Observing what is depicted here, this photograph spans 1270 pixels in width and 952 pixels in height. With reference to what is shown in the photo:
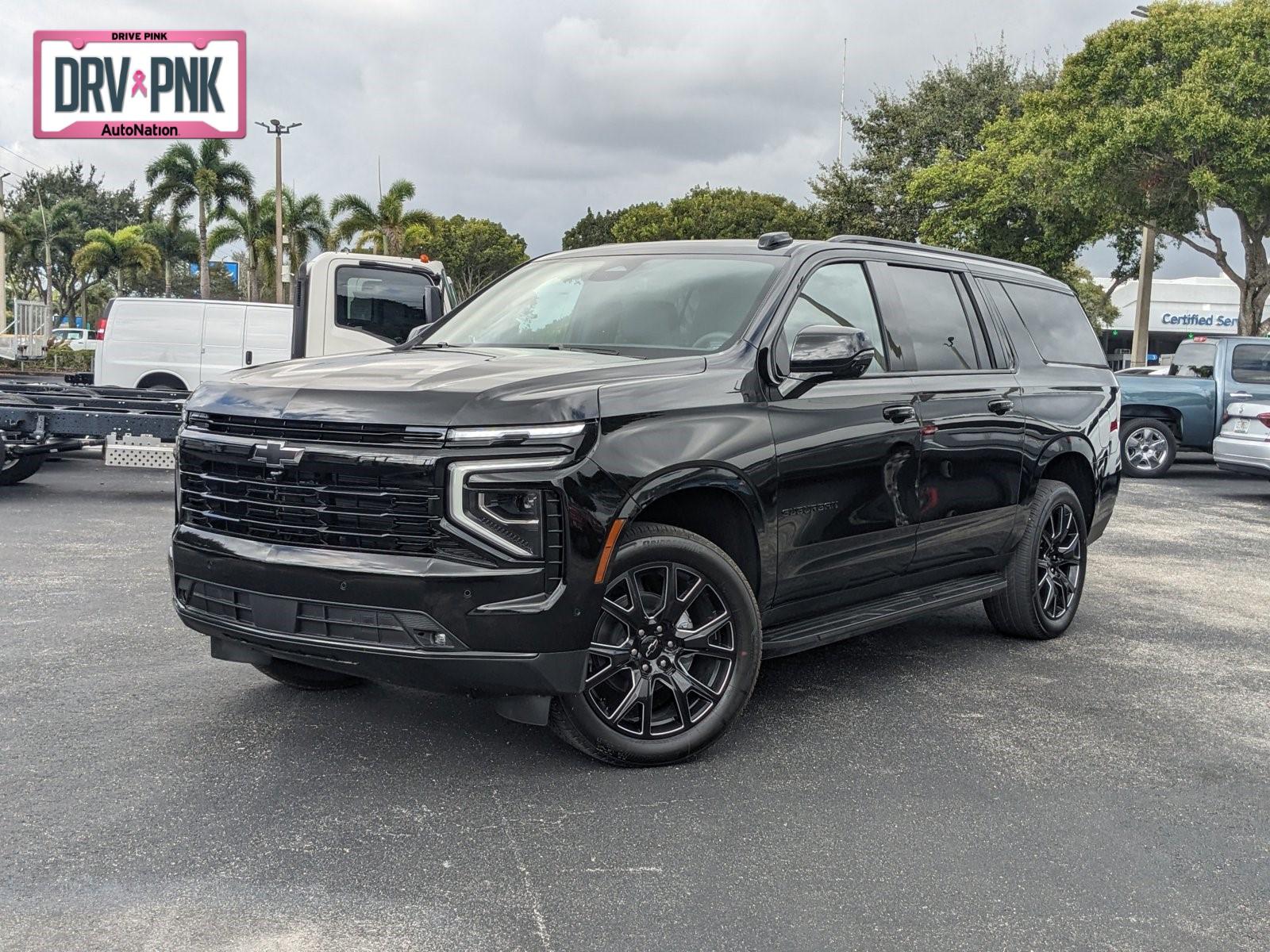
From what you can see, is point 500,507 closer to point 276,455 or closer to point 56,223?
point 276,455

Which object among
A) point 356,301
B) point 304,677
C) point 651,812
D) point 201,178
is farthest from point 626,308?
point 201,178

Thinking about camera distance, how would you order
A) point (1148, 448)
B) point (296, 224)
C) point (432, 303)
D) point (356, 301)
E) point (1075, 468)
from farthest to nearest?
point (296, 224)
point (1148, 448)
point (356, 301)
point (432, 303)
point (1075, 468)

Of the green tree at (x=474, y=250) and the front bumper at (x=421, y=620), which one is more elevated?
the green tree at (x=474, y=250)

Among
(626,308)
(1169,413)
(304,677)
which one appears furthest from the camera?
(1169,413)

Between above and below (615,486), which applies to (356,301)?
above

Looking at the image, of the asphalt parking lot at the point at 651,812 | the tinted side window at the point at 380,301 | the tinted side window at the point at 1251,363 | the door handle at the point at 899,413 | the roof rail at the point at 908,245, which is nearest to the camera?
the asphalt parking lot at the point at 651,812

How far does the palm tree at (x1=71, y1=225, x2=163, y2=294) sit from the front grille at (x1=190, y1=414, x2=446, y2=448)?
198ft

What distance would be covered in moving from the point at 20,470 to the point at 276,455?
9.50 m

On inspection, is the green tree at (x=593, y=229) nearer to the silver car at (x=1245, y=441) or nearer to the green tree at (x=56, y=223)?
the green tree at (x=56, y=223)

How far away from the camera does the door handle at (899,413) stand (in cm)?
530

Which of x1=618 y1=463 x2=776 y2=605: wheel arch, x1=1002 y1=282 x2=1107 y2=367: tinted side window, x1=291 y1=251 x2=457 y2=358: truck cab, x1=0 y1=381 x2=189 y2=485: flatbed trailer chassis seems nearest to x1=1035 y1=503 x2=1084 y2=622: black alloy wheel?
x1=1002 y1=282 x2=1107 y2=367: tinted side window

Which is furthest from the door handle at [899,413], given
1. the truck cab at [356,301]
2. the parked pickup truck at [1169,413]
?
the parked pickup truck at [1169,413]

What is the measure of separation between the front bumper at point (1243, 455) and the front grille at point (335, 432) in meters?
11.7

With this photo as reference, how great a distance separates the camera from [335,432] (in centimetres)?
404
